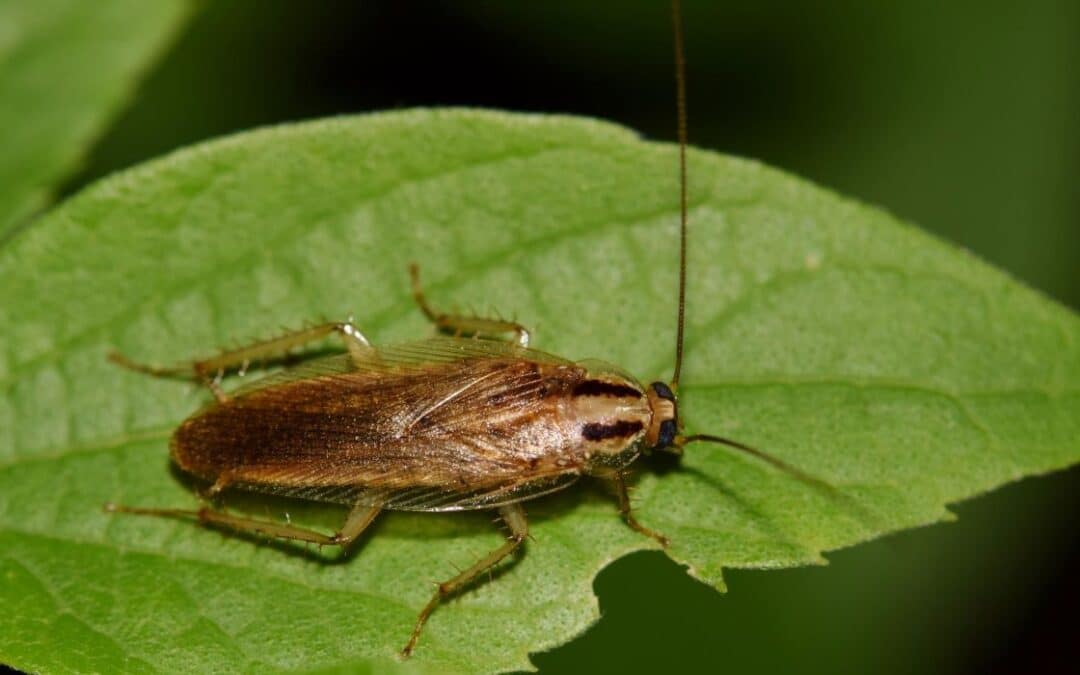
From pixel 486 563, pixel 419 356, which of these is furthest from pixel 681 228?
pixel 486 563

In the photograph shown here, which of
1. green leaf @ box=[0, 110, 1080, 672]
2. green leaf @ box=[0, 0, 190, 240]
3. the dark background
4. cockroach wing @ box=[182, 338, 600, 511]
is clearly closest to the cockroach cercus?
cockroach wing @ box=[182, 338, 600, 511]

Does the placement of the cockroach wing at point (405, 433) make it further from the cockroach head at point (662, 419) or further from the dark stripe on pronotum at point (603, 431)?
the cockroach head at point (662, 419)

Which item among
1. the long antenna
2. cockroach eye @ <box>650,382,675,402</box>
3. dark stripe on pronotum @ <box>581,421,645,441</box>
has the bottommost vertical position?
dark stripe on pronotum @ <box>581,421,645,441</box>

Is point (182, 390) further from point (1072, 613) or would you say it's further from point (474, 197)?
point (1072, 613)

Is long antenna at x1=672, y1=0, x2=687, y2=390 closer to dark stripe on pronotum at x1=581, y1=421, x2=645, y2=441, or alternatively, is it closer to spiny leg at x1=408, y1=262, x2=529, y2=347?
dark stripe on pronotum at x1=581, y1=421, x2=645, y2=441

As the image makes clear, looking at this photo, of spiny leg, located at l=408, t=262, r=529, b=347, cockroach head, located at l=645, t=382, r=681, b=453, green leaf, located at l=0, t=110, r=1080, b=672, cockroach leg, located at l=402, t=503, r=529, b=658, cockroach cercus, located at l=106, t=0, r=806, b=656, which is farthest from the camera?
spiny leg, located at l=408, t=262, r=529, b=347

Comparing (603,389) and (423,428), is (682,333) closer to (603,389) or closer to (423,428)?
(603,389)

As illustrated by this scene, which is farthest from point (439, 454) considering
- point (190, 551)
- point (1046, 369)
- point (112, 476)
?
point (1046, 369)
